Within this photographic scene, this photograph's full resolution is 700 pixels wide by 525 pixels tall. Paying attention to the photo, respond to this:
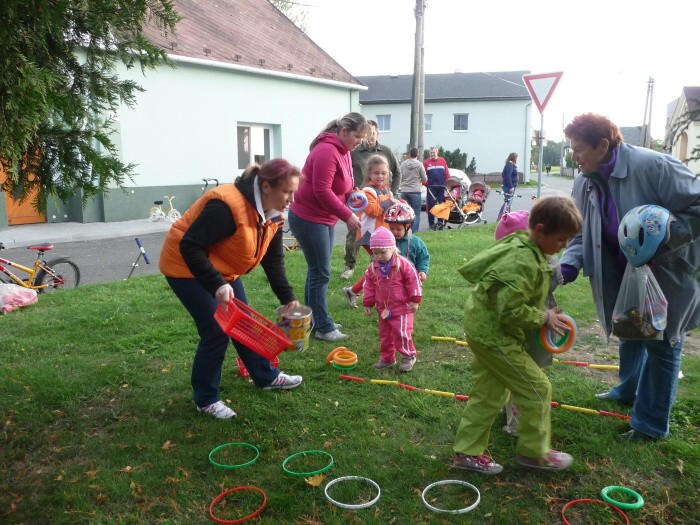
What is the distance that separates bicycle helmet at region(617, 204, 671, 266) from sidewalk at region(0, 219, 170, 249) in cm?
1320

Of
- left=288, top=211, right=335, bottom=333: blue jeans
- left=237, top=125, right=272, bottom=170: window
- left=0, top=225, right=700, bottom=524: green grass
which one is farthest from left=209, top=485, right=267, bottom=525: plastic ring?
left=237, top=125, right=272, bottom=170: window

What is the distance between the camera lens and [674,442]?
12.5 feet

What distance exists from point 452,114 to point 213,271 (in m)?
42.2

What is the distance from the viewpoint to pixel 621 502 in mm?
3266

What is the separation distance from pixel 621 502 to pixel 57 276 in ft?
26.6

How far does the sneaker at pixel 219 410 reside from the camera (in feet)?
14.3

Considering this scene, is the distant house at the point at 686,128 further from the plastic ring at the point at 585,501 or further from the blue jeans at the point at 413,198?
the blue jeans at the point at 413,198

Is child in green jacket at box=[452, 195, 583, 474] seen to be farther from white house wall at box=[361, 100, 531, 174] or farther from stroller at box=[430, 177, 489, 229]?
white house wall at box=[361, 100, 531, 174]

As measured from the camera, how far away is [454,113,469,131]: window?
4341 cm

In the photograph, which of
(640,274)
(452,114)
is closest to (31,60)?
(640,274)

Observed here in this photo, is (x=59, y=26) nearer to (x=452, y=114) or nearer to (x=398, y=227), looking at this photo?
(x=398, y=227)

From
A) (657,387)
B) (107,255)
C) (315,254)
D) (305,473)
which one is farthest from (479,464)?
(107,255)

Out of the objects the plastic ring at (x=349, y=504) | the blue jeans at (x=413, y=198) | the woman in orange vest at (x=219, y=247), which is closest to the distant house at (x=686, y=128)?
the woman in orange vest at (x=219, y=247)

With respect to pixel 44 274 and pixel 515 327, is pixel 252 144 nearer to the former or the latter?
pixel 44 274
